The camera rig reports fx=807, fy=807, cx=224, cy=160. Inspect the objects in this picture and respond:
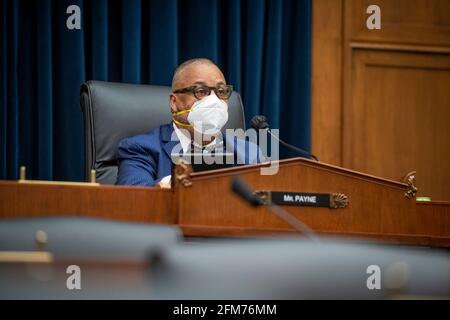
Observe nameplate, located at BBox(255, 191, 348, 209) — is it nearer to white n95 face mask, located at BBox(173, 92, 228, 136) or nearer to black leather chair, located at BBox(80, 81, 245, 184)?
white n95 face mask, located at BBox(173, 92, 228, 136)

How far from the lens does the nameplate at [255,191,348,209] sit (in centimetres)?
180

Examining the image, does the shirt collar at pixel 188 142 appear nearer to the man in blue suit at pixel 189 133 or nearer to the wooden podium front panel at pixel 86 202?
the man in blue suit at pixel 189 133

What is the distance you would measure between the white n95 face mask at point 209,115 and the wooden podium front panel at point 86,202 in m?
1.05

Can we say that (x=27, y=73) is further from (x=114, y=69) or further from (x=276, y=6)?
(x=276, y=6)

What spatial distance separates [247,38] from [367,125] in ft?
2.35

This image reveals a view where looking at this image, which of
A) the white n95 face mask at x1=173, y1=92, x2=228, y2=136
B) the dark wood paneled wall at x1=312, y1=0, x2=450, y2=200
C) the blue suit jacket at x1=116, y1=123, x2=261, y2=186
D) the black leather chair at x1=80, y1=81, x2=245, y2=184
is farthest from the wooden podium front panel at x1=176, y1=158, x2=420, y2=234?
the dark wood paneled wall at x1=312, y1=0, x2=450, y2=200

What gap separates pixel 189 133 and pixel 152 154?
0.18m

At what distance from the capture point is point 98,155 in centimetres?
→ 280

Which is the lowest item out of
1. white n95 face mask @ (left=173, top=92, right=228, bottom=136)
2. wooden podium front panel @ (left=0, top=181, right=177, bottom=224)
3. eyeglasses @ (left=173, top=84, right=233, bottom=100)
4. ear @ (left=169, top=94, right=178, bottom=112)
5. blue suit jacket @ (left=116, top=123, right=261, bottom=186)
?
wooden podium front panel @ (left=0, top=181, right=177, bottom=224)

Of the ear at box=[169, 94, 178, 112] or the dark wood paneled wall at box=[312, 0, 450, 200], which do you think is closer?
the ear at box=[169, 94, 178, 112]

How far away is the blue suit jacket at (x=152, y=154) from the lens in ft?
8.91

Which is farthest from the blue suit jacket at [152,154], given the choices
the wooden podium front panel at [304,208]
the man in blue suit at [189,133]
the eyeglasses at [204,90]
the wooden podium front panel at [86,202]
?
the wooden podium front panel at [86,202]

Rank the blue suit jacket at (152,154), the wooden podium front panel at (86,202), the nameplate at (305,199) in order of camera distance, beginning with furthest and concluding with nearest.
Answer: the blue suit jacket at (152,154) → the nameplate at (305,199) → the wooden podium front panel at (86,202)

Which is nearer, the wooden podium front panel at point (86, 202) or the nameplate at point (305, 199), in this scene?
the wooden podium front panel at point (86, 202)
